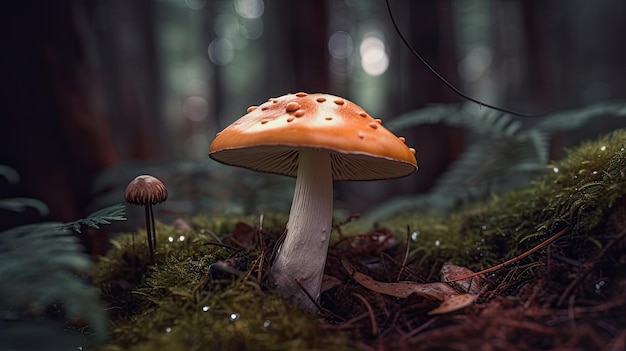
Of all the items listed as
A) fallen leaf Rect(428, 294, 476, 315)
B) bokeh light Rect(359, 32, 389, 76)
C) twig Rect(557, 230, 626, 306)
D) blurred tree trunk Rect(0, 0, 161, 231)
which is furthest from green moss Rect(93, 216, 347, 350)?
bokeh light Rect(359, 32, 389, 76)

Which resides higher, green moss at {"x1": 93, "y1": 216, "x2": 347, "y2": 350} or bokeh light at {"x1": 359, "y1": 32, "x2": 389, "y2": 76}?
bokeh light at {"x1": 359, "y1": 32, "x2": 389, "y2": 76}

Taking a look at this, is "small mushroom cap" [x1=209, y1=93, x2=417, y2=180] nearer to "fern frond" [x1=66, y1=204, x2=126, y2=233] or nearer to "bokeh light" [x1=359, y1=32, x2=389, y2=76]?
"fern frond" [x1=66, y1=204, x2=126, y2=233]

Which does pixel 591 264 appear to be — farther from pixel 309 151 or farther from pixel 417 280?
pixel 309 151

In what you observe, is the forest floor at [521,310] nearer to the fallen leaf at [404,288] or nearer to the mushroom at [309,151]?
the fallen leaf at [404,288]

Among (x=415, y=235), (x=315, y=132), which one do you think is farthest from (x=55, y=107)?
(x=415, y=235)

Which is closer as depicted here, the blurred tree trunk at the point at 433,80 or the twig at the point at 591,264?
the twig at the point at 591,264

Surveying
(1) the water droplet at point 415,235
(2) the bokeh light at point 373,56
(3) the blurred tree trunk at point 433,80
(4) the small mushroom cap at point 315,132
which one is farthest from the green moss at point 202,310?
(2) the bokeh light at point 373,56

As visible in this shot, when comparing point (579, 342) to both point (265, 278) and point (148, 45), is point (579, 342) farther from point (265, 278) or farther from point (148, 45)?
point (148, 45)
